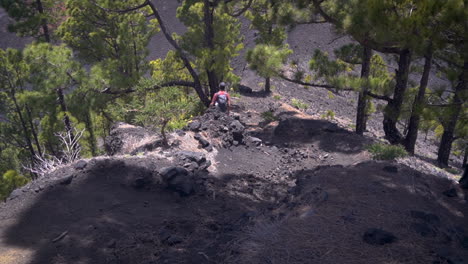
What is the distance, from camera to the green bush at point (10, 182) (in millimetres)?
12430

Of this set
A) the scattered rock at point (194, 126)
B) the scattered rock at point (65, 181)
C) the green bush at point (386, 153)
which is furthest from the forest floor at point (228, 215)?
the scattered rock at point (194, 126)

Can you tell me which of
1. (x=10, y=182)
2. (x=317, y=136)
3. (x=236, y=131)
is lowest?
(x=10, y=182)

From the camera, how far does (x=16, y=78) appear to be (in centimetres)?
1306

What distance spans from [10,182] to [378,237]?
517 inches

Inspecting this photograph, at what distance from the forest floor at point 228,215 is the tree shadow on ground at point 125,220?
0.02 m

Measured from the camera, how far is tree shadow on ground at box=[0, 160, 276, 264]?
14.5 feet

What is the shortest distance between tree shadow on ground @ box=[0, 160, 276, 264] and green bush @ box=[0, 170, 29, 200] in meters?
7.96

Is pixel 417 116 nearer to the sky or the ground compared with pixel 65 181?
nearer to the sky

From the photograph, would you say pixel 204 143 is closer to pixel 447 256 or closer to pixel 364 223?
pixel 364 223

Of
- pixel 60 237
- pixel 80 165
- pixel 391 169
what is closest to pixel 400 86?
pixel 391 169

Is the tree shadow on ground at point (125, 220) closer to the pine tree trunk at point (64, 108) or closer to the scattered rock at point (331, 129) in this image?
the scattered rock at point (331, 129)

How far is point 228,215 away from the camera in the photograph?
5.81 meters

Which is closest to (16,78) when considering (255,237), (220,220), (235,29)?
(235,29)

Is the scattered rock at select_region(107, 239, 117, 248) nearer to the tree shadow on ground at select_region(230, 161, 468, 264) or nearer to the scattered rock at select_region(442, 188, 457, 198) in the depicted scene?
the tree shadow on ground at select_region(230, 161, 468, 264)
